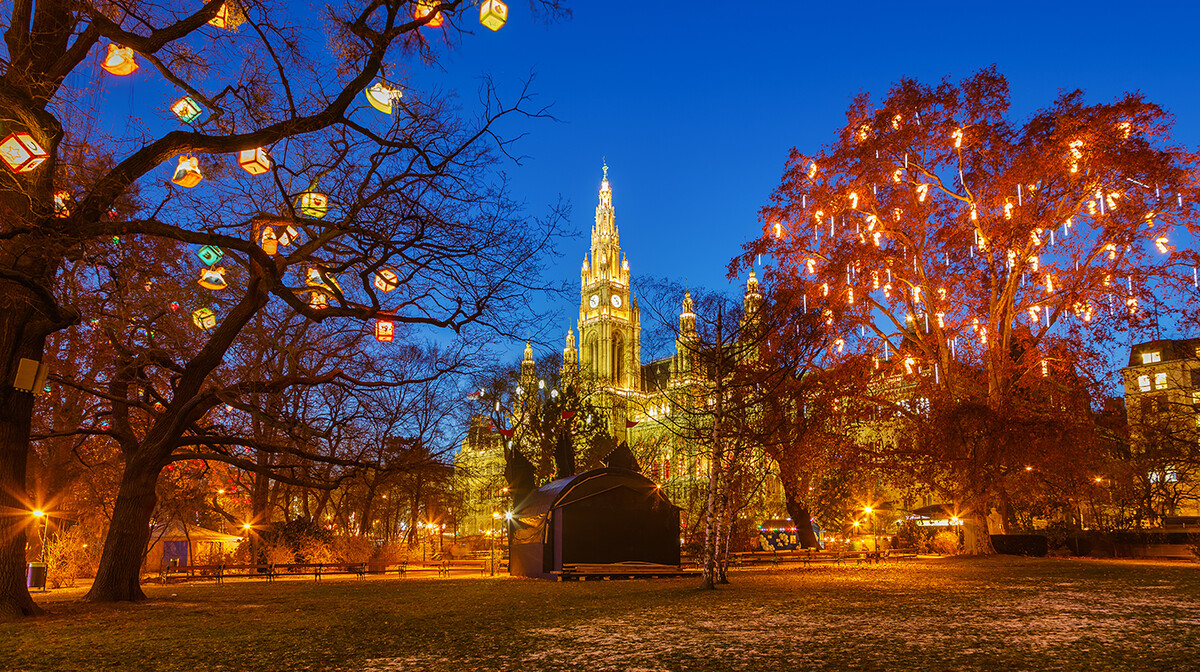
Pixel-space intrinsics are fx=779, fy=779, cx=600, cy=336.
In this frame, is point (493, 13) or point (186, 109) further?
point (186, 109)

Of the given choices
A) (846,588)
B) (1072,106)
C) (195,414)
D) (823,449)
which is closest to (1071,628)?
(846,588)

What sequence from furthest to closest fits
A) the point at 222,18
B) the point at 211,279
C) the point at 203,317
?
the point at 203,317 < the point at 211,279 < the point at 222,18

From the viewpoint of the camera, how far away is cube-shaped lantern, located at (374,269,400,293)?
1207cm

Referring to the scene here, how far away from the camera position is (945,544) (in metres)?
36.3

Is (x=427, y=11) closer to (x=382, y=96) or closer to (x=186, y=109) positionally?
(x=382, y=96)

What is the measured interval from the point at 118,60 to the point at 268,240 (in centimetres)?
314

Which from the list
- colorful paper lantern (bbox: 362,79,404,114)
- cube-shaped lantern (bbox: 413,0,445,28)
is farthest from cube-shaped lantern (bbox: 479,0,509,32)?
colorful paper lantern (bbox: 362,79,404,114)

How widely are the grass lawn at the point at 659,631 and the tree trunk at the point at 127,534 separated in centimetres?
64

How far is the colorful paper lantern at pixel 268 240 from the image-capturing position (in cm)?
1173

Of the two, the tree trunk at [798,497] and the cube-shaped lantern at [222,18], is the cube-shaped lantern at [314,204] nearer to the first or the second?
the cube-shaped lantern at [222,18]

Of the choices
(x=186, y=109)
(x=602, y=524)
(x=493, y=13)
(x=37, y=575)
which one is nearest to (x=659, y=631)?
(x=493, y=13)

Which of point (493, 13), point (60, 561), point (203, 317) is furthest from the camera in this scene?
point (60, 561)

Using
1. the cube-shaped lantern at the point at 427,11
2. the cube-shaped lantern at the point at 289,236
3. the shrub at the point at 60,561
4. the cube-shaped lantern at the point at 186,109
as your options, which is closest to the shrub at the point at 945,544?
the cube-shaped lantern at the point at 289,236

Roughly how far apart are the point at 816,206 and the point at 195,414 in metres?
22.5
